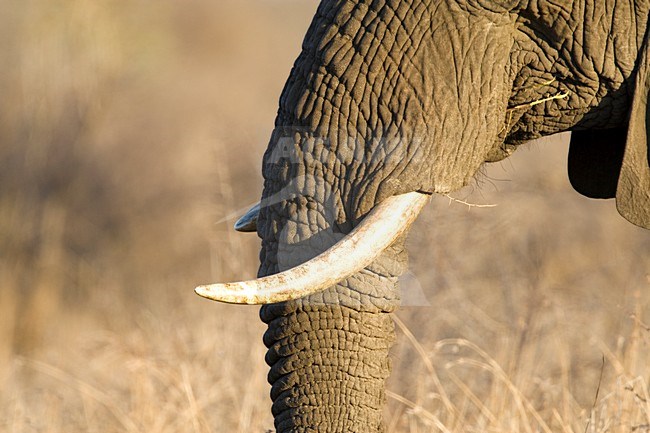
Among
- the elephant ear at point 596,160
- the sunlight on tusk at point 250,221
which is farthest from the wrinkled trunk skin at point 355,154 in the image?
the elephant ear at point 596,160

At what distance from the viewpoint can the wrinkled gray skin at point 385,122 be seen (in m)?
3.08

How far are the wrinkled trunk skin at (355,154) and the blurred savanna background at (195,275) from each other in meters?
0.24

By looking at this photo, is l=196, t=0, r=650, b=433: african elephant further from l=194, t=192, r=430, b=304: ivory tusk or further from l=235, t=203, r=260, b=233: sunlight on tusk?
l=235, t=203, r=260, b=233: sunlight on tusk

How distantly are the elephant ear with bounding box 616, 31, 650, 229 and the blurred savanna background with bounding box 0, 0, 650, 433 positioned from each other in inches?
15.6

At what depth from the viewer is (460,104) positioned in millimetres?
3088

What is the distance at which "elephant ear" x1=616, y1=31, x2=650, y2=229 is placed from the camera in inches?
124

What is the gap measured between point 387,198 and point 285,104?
35cm

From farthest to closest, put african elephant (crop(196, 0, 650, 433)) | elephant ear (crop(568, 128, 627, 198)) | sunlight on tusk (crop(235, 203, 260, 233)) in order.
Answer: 1. elephant ear (crop(568, 128, 627, 198))
2. sunlight on tusk (crop(235, 203, 260, 233))
3. african elephant (crop(196, 0, 650, 433))

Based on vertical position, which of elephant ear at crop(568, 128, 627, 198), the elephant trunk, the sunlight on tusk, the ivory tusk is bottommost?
the elephant trunk

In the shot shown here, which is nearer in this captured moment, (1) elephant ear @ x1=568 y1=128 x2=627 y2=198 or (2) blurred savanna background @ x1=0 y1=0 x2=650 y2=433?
(1) elephant ear @ x1=568 y1=128 x2=627 y2=198

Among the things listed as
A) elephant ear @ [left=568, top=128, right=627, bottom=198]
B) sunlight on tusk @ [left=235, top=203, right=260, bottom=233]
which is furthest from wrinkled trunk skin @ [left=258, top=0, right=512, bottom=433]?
elephant ear @ [left=568, top=128, right=627, bottom=198]

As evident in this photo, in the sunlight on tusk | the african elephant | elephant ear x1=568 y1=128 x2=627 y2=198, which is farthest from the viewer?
elephant ear x1=568 y1=128 x2=627 y2=198

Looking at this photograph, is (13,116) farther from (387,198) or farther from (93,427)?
(387,198)

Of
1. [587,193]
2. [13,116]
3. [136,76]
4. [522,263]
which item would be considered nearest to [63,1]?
[13,116]
